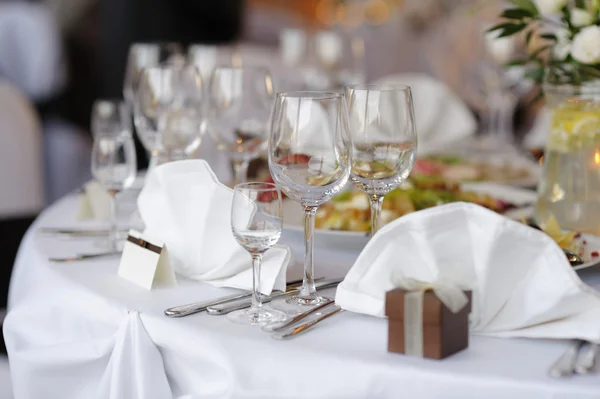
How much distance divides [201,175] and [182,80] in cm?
47

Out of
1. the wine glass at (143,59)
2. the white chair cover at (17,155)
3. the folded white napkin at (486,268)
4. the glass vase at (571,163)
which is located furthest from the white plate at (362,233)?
the white chair cover at (17,155)

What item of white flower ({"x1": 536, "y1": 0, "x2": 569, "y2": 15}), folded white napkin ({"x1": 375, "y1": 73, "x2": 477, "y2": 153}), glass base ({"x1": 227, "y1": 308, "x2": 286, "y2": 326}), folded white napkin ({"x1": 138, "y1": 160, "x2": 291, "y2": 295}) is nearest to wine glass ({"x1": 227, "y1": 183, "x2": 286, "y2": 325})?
glass base ({"x1": 227, "y1": 308, "x2": 286, "y2": 326})

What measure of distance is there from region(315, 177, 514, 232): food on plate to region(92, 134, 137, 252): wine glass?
1.16 ft

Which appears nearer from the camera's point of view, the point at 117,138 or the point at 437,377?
the point at 437,377

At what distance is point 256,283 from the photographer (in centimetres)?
110

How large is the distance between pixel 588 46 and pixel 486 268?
57cm

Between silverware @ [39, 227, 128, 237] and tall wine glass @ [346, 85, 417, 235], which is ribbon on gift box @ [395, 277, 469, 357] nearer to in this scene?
tall wine glass @ [346, 85, 417, 235]

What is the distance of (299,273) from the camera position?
4.33 ft

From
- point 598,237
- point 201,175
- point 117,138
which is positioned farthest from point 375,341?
point 117,138

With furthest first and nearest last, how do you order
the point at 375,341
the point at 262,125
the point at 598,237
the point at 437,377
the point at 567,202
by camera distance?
the point at 262,125 < the point at 567,202 < the point at 598,237 < the point at 375,341 < the point at 437,377

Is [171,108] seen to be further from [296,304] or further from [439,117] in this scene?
[439,117]

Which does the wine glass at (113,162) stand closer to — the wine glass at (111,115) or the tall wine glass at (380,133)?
the wine glass at (111,115)

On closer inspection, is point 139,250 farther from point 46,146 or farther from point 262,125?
point 46,146

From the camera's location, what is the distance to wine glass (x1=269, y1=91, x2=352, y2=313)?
42.3 inches
